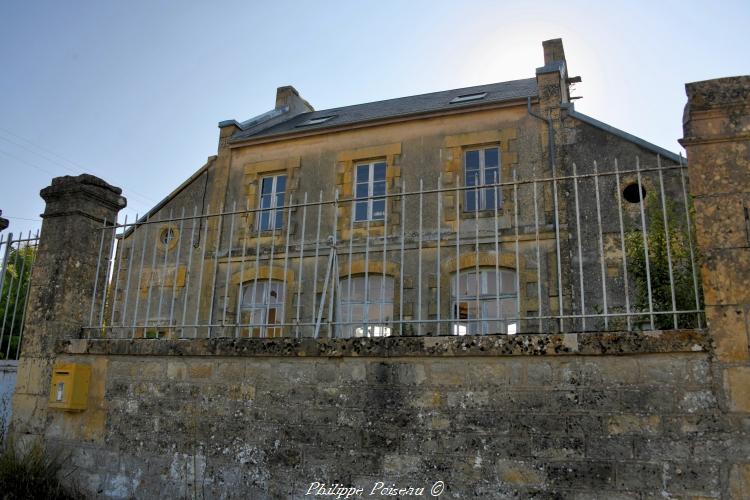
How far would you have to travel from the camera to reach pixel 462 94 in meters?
13.2

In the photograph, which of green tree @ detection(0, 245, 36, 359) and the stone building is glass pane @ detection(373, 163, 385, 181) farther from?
green tree @ detection(0, 245, 36, 359)

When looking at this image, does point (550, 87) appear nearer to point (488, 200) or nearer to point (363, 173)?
point (488, 200)

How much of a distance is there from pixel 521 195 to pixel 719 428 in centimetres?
805

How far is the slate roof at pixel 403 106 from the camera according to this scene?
1160 cm

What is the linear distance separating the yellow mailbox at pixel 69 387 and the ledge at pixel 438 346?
28cm

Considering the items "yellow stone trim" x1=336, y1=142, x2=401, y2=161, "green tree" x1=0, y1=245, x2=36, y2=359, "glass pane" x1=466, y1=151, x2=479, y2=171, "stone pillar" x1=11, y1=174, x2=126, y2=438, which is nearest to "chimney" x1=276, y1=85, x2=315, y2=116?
"yellow stone trim" x1=336, y1=142, x2=401, y2=161

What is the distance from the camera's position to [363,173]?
40.1ft

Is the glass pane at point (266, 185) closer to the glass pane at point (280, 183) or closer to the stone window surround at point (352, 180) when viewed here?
the glass pane at point (280, 183)

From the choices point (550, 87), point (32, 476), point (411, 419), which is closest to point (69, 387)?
point (32, 476)

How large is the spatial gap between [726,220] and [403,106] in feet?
34.2

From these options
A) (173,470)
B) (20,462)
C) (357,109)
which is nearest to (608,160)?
(357,109)

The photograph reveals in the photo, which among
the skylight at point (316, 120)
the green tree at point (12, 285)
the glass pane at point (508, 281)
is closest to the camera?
the green tree at point (12, 285)

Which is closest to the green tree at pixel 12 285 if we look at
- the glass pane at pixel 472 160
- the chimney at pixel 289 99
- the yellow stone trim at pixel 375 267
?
the yellow stone trim at pixel 375 267

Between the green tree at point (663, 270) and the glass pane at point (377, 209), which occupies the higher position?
the glass pane at point (377, 209)
